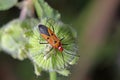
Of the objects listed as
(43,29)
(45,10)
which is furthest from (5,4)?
(43,29)

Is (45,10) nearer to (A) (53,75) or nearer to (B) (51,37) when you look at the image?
(B) (51,37)

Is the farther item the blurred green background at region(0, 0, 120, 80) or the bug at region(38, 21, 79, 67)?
the blurred green background at region(0, 0, 120, 80)

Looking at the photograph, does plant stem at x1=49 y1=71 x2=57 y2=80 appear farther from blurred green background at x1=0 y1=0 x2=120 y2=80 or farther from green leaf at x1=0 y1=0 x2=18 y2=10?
blurred green background at x1=0 y1=0 x2=120 y2=80

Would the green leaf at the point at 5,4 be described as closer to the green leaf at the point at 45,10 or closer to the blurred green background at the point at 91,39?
the green leaf at the point at 45,10

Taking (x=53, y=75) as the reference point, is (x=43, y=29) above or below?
above

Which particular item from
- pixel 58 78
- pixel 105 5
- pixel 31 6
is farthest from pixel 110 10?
pixel 58 78

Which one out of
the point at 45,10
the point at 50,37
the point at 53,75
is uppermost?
the point at 45,10

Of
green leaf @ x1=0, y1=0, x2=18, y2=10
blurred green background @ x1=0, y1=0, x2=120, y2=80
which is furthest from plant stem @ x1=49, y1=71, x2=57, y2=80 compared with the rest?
blurred green background @ x1=0, y1=0, x2=120, y2=80

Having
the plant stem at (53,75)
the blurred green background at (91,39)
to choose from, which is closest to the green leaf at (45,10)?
the plant stem at (53,75)

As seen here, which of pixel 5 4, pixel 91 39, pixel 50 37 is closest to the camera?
pixel 50 37
